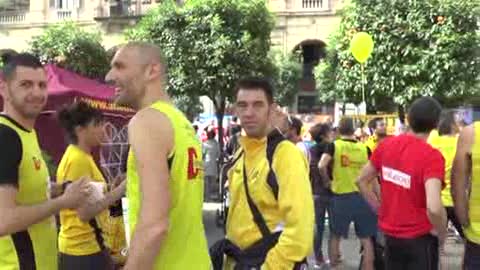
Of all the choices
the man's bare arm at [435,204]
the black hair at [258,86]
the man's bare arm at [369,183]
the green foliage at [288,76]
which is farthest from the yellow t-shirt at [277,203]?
the green foliage at [288,76]

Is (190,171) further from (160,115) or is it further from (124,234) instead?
(124,234)

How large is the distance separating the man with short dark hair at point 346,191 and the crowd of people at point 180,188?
2.70 meters

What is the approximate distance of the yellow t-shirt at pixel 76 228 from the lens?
445 centimetres

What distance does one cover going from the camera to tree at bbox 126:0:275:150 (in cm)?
2047

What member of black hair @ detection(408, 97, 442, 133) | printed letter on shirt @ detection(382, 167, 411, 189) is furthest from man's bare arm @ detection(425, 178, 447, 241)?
black hair @ detection(408, 97, 442, 133)

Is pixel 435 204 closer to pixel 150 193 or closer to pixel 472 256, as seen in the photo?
pixel 472 256

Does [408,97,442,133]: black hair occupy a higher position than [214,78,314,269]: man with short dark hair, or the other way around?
[408,97,442,133]: black hair

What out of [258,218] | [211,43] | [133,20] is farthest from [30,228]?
[133,20]

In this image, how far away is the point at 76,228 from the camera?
14.6ft

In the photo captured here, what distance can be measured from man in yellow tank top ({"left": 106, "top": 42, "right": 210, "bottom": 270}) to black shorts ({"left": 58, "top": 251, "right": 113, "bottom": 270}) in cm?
160

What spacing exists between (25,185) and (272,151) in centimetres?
120

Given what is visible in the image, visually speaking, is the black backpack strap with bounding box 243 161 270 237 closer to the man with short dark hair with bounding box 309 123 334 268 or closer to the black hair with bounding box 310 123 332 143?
the man with short dark hair with bounding box 309 123 334 268

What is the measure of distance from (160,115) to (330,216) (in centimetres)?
659

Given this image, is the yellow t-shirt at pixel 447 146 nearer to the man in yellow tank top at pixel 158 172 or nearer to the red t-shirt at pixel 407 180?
the red t-shirt at pixel 407 180
